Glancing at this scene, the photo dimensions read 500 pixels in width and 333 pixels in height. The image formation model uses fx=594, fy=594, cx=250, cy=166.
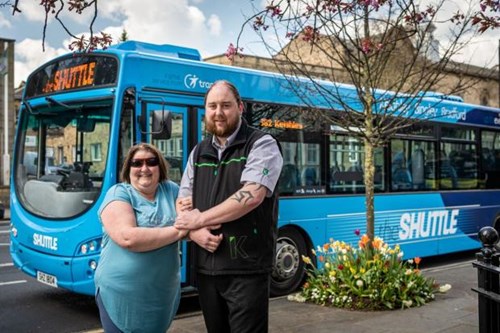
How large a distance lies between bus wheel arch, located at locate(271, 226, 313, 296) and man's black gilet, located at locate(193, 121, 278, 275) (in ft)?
15.8

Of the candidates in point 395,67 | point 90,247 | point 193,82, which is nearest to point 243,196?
point 90,247

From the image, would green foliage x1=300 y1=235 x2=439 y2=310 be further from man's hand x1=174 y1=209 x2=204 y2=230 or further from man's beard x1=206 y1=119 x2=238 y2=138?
man's hand x1=174 y1=209 x2=204 y2=230

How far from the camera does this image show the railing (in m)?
3.97

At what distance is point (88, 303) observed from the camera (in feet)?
26.5

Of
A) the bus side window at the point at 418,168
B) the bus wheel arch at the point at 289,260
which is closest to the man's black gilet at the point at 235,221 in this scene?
the bus wheel arch at the point at 289,260

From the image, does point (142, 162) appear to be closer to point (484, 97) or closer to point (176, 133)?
point (176, 133)

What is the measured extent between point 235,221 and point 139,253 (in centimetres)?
54

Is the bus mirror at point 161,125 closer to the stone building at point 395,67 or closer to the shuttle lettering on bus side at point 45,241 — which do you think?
the stone building at point 395,67

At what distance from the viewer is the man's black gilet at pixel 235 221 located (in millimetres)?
3199

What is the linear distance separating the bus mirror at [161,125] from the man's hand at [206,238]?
147 inches

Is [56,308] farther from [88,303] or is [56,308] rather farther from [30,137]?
[30,137]

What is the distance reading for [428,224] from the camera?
10.6 meters

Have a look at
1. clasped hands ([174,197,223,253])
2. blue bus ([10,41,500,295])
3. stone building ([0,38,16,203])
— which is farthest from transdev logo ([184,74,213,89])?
stone building ([0,38,16,203])

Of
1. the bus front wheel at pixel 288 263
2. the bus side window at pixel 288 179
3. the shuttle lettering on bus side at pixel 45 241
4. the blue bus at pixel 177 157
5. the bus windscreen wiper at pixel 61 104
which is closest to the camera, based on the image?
the blue bus at pixel 177 157
